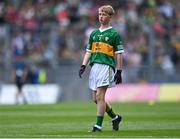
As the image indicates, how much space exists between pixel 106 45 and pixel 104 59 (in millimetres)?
289

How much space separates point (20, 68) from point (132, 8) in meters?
6.17

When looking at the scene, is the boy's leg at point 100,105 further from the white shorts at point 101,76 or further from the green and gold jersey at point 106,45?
the green and gold jersey at point 106,45

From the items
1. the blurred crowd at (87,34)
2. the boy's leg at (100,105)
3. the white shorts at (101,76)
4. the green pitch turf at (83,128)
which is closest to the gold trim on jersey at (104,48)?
the white shorts at (101,76)

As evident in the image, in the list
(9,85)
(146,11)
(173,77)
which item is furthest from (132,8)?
(9,85)

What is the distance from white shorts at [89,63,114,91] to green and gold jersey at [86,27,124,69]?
101 mm

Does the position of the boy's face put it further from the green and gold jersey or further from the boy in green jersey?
the green and gold jersey

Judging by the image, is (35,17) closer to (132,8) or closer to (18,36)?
(18,36)

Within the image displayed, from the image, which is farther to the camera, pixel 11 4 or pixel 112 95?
pixel 11 4

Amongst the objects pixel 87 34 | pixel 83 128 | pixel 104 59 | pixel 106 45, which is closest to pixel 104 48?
pixel 106 45

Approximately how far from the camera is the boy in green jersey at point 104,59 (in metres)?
15.8

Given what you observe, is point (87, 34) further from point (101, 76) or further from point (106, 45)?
point (101, 76)

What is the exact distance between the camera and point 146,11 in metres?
37.1

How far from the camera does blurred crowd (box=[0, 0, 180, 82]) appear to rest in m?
35.7

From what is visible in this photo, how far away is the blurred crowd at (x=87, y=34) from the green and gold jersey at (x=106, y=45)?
761 inches
